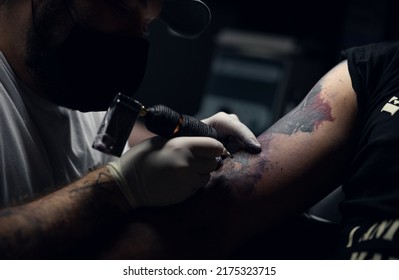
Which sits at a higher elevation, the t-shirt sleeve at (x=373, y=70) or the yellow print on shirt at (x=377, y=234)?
the t-shirt sleeve at (x=373, y=70)

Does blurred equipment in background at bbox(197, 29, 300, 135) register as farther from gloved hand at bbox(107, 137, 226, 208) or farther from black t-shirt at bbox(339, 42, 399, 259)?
gloved hand at bbox(107, 137, 226, 208)

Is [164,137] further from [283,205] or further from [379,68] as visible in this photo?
[379,68]

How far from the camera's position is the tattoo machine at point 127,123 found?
85 cm

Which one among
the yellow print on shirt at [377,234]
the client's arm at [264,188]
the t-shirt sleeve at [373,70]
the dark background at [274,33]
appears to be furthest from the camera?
the dark background at [274,33]

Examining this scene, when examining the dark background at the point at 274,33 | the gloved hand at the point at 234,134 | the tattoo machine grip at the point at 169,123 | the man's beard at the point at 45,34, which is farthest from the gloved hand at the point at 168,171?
the dark background at the point at 274,33

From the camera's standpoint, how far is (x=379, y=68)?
1.03m

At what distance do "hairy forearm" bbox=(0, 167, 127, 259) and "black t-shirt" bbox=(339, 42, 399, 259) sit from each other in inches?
18.9

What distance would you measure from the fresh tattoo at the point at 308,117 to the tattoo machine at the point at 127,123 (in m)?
0.25

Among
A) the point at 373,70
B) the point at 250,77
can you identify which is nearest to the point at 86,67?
the point at 373,70

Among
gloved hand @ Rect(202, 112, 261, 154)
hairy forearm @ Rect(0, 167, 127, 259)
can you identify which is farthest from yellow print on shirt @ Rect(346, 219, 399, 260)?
hairy forearm @ Rect(0, 167, 127, 259)

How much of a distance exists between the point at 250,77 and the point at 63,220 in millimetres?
1788

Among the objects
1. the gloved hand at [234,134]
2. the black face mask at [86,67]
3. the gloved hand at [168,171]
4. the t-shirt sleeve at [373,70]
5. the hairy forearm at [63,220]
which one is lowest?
the hairy forearm at [63,220]

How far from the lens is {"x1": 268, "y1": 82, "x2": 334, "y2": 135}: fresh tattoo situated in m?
1.05

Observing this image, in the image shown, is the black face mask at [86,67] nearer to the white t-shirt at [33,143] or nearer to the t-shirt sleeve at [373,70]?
the white t-shirt at [33,143]
